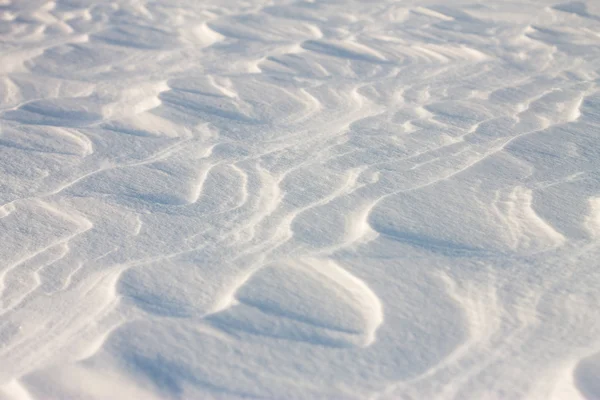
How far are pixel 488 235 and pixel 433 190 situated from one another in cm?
31

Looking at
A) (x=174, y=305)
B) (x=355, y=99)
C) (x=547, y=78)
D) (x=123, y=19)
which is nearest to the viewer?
(x=174, y=305)

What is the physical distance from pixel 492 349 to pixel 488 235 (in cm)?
53

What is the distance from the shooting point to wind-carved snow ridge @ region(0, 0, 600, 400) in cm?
151

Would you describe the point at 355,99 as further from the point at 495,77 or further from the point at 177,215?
the point at 177,215

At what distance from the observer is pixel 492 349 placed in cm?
154

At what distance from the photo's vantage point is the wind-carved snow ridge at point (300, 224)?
59.5 inches

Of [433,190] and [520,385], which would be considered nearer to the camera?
[520,385]

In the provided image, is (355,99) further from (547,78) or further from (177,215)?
(177,215)

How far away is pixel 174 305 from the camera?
1.71 meters

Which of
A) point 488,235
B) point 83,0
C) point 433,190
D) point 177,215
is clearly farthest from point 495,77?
point 83,0

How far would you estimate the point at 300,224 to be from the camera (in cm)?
209

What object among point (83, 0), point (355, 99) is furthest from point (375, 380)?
point (83, 0)

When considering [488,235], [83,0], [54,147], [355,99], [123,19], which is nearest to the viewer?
[488,235]

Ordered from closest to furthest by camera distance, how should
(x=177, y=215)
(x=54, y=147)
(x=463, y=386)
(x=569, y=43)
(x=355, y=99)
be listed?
(x=463, y=386), (x=177, y=215), (x=54, y=147), (x=355, y=99), (x=569, y=43)
